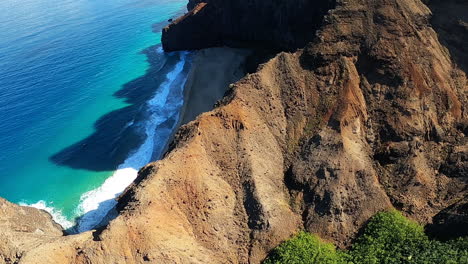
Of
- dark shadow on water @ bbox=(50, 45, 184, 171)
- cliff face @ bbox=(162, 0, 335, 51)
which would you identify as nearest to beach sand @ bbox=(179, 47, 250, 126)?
cliff face @ bbox=(162, 0, 335, 51)

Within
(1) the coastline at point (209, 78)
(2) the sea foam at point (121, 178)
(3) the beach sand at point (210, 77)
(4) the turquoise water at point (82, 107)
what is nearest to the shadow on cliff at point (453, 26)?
(1) the coastline at point (209, 78)

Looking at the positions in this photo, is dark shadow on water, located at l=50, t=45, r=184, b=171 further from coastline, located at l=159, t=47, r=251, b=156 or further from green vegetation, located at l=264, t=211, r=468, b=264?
green vegetation, located at l=264, t=211, r=468, b=264

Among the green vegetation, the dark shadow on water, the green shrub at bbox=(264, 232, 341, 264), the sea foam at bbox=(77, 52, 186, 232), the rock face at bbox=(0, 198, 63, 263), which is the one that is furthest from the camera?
the dark shadow on water

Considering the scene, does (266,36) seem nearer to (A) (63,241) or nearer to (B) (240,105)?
(B) (240,105)

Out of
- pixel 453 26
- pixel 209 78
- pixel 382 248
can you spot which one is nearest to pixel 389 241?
pixel 382 248

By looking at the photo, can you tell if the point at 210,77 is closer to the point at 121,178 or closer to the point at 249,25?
the point at 249,25

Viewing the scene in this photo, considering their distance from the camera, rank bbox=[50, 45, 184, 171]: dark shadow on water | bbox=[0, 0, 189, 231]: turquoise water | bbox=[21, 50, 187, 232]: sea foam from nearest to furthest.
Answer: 1. bbox=[21, 50, 187, 232]: sea foam
2. bbox=[0, 0, 189, 231]: turquoise water
3. bbox=[50, 45, 184, 171]: dark shadow on water

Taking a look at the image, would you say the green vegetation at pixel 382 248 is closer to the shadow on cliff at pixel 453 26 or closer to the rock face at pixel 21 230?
the rock face at pixel 21 230

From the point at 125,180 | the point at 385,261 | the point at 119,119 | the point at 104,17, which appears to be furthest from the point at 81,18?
the point at 385,261
